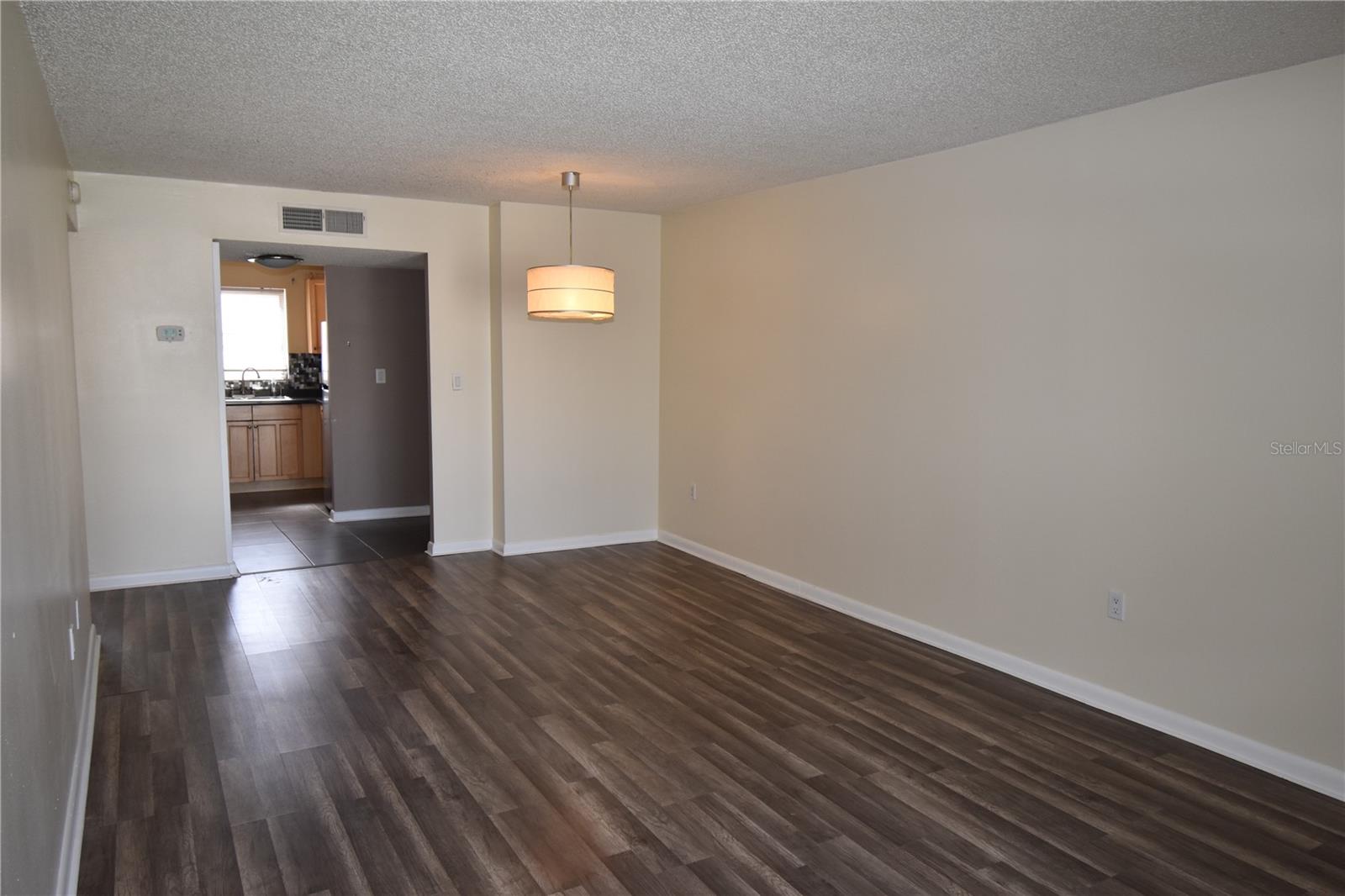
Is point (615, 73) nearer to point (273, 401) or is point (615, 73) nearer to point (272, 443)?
point (273, 401)

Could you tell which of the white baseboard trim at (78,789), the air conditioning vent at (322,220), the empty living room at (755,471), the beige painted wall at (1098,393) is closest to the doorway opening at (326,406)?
the air conditioning vent at (322,220)

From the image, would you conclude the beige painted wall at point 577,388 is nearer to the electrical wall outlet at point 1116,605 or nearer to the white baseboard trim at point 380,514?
the white baseboard trim at point 380,514

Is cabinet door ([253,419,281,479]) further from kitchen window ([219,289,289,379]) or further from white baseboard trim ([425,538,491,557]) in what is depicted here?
white baseboard trim ([425,538,491,557])

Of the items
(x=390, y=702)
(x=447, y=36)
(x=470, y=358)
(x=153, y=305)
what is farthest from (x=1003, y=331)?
(x=153, y=305)

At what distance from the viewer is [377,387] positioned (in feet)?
25.2

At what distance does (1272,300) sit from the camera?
9.96ft

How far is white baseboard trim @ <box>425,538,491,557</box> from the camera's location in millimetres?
6316

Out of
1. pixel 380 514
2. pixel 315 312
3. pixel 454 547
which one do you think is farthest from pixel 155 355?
pixel 315 312

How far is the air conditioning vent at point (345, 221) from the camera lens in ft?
18.7

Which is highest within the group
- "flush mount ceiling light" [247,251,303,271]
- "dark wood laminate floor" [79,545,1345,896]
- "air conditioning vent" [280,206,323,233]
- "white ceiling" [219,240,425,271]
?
"air conditioning vent" [280,206,323,233]

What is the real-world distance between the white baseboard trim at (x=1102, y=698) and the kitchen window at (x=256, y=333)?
6.75 meters

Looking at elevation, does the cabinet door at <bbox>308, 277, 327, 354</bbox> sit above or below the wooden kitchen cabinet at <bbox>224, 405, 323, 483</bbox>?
above

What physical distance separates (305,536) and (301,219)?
2.58 m

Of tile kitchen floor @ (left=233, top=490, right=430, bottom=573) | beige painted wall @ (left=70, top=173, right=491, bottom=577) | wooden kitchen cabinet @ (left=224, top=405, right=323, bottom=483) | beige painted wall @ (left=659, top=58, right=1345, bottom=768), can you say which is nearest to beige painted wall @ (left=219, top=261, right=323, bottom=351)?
wooden kitchen cabinet @ (left=224, top=405, right=323, bottom=483)
